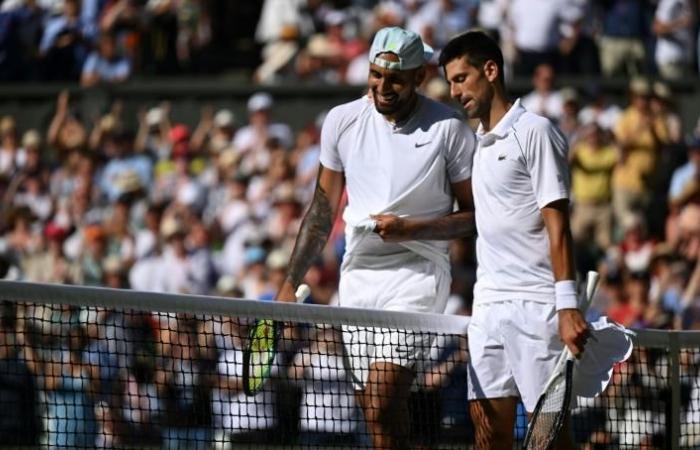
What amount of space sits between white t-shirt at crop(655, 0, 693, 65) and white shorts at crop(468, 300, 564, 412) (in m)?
10.1

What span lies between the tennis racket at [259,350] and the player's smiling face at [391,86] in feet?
3.68

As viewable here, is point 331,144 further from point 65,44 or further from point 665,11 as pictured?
point 65,44

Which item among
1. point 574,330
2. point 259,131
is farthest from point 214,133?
point 574,330

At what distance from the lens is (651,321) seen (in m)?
12.6

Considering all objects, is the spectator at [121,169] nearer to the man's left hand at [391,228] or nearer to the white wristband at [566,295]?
the man's left hand at [391,228]

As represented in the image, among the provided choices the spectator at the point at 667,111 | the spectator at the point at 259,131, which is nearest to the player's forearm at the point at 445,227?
the spectator at the point at 667,111

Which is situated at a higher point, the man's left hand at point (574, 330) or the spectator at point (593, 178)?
the spectator at point (593, 178)

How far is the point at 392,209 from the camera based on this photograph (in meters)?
7.72

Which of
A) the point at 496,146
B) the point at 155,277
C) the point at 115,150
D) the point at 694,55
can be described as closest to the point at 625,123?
the point at 694,55

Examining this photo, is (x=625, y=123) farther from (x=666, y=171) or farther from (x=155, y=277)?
(x=155, y=277)

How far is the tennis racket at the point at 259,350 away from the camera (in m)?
7.27

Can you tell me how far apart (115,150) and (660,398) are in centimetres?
1088

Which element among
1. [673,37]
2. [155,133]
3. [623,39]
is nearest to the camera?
[673,37]

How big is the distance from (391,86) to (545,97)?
27.8ft
